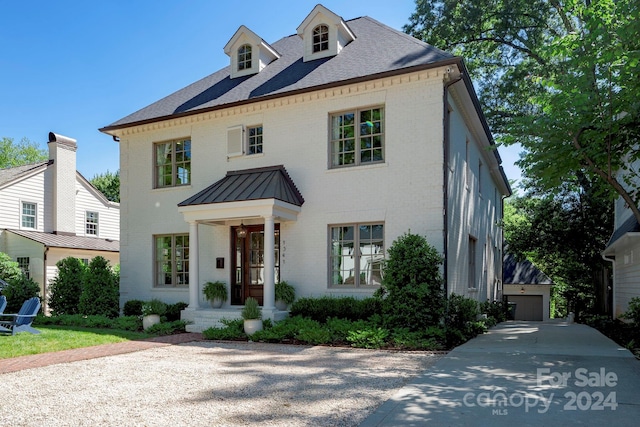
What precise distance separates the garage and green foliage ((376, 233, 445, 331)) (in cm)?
2066

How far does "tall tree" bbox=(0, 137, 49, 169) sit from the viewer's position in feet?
145

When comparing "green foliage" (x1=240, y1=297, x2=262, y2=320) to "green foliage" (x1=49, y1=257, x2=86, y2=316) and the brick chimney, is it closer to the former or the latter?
"green foliage" (x1=49, y1=257, x2=86, y2=316)

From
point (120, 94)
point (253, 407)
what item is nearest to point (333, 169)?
point (253, 407)

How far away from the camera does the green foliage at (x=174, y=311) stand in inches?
564

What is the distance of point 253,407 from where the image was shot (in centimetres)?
564

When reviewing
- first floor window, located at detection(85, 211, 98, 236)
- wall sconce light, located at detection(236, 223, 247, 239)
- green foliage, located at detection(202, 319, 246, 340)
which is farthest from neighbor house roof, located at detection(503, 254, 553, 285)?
first floor window, located at detection(85, 211, 98, 236)

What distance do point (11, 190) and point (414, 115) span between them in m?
19.7

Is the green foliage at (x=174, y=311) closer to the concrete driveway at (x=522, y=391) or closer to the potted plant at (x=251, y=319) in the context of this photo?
the potted plant at (x=251, y=319)

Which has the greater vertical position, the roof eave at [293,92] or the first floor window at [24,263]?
the roof eave at [293,92]

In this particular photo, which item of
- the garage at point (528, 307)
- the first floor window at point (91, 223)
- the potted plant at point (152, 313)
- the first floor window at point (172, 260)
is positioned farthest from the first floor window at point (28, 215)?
the garage at point (528, 307)

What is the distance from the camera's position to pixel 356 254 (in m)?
12.7

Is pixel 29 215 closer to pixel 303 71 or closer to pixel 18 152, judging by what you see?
pixel 303 71

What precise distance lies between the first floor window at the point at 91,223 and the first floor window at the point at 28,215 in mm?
2858

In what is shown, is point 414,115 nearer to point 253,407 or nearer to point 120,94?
point 253,407
